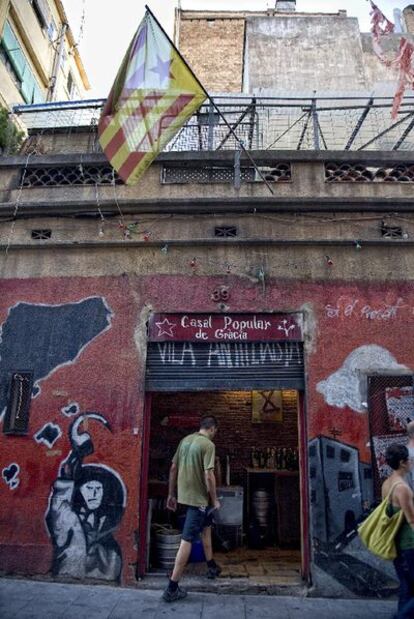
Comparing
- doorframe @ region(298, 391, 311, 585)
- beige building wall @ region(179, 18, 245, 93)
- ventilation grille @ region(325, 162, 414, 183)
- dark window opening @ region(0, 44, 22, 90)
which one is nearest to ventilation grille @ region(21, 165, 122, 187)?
ventilation grille @ region(325, 162, 414, 183)

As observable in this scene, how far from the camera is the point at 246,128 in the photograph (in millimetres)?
8672

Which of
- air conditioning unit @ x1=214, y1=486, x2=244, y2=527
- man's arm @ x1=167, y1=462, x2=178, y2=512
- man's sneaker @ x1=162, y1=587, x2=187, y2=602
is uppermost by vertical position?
man's arm @ x1=167, y1=462, x2=178, y2=512

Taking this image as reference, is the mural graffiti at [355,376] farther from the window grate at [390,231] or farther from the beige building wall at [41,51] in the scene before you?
the beige building wall at [41,51]

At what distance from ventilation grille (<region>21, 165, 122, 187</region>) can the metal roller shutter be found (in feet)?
10.1

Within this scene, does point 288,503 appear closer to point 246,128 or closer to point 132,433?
point 132,433

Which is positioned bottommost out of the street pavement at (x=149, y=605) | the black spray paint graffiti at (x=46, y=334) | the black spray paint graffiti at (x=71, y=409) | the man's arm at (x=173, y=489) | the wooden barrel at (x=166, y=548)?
the street pavement at (x=149, y=605)

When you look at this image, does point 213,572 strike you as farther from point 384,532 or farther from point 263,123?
point 263,123

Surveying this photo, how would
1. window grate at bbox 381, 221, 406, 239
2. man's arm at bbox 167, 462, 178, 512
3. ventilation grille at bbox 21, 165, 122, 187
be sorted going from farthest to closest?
ventilation grille at bbox 21, 165, 122, 187 < window grate at bbox 381, 221, 406, 239 < man's arm at bbox 167, 462, 178, 512

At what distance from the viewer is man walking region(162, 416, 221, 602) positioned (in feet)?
16.7

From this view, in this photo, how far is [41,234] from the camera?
23.6 feet

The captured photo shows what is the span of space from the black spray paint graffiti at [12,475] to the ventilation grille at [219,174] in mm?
4908

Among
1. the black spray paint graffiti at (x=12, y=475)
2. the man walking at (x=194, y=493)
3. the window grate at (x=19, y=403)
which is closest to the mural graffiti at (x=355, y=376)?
the man walking at (x=194, y=493)

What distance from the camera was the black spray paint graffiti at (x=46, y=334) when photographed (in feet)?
21.5

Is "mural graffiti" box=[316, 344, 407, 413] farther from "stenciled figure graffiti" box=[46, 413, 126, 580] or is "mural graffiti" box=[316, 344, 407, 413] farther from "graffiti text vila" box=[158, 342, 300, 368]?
"stenciled figure graffiti" box=[46, 413, 126, 580]
